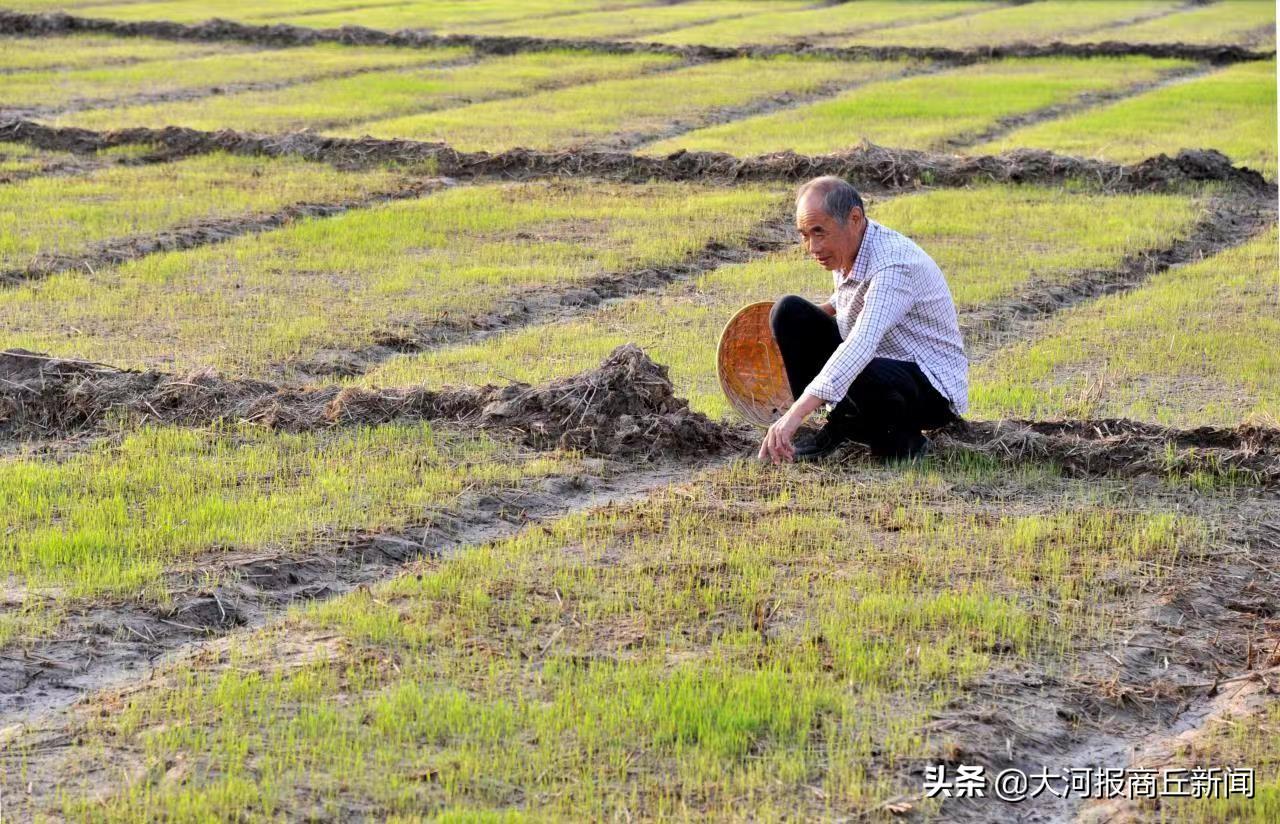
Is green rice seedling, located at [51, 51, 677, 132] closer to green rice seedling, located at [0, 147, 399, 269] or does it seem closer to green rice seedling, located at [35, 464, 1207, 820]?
green rice seedling, located at [0, 147, 399, 269]

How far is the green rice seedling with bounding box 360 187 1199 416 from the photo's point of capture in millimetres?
8719

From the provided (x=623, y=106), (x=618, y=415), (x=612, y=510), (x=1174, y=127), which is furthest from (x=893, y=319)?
(x=623, y=106)

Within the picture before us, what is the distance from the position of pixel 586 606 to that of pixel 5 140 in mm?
14087

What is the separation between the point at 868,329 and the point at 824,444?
0.88 metres

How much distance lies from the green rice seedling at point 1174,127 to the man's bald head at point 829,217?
10.4 m

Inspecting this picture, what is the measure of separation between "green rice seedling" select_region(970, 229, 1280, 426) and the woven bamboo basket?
3.11 ft

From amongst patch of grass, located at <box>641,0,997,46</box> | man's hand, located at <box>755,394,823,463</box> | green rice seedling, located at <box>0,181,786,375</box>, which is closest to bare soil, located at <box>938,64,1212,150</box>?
green rice seedling, located at <box>0,181,786,375</box>

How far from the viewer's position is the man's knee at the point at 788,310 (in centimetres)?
665

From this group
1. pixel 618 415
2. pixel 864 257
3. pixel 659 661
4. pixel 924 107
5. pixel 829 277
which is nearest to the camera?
pixel 659 661

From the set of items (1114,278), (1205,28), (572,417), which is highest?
(1205,28)

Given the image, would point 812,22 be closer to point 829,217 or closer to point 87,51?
point 87,51

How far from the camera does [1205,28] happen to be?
114ft

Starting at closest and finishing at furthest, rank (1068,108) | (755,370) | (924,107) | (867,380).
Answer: (867,380) < (755,370) < (924,107) < (1068,108)

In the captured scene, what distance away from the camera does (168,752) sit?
436cm
